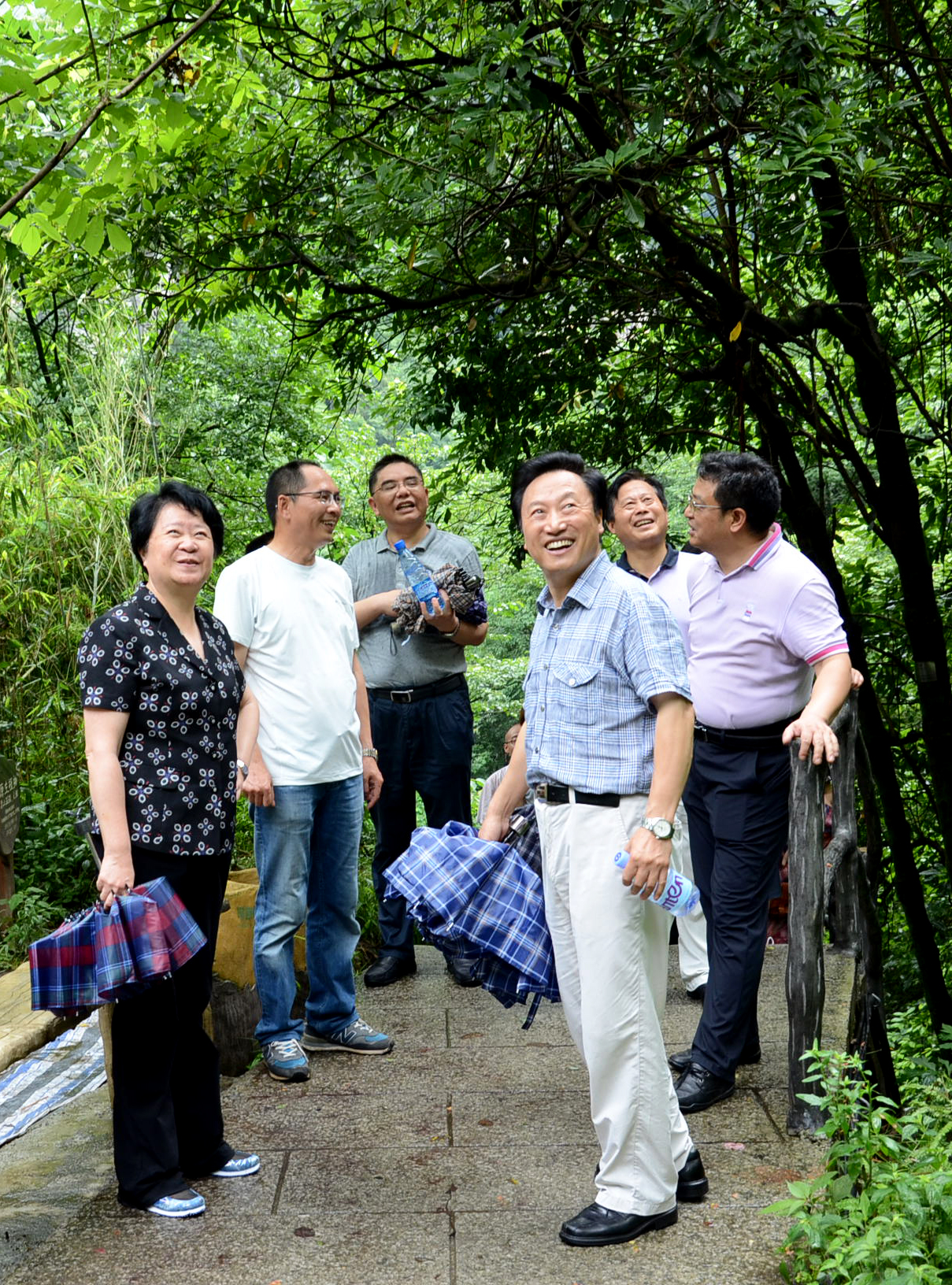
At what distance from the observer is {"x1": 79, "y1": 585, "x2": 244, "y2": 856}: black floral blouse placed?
3.09 m

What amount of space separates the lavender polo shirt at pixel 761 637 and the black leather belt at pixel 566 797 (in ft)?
3.15

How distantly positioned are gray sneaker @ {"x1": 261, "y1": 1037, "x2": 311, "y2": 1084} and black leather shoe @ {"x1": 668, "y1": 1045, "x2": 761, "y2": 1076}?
122cm

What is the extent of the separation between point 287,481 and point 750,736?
1.78 metres

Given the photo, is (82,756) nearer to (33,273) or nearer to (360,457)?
(33,273)

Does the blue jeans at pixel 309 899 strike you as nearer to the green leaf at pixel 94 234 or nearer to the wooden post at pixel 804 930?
the wooden post at pixel 804 930

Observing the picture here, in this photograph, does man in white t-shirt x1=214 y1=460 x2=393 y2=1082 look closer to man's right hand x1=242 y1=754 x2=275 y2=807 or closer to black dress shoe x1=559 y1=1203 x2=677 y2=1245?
man's right hand x1=242 y1=754 x2=275 y2=807

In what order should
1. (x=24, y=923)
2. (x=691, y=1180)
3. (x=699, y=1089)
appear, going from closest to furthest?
1. (x=691, y=1180)
2. (x=699, y=1089)
3. (x=24, y=923)

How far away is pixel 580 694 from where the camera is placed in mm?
2887

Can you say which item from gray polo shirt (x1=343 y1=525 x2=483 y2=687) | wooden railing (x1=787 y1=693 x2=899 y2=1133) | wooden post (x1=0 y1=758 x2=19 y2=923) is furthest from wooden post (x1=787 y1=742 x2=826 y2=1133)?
wooden post (x1=0 y1=758 x2=19 y2=923)

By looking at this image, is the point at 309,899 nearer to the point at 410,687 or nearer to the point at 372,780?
the point at 372,780

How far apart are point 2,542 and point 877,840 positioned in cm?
484

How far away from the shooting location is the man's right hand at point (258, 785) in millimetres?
3912

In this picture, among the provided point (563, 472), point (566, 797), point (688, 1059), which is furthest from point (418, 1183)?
point (563, 472)

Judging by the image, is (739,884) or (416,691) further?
(416,691)
